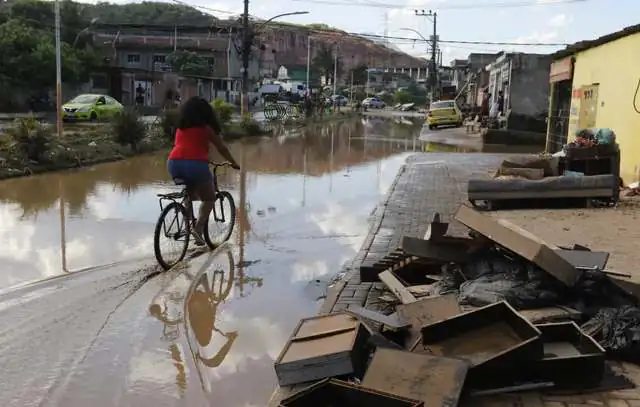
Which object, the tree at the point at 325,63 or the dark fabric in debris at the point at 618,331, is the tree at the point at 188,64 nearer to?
the tree at the point at 325,63

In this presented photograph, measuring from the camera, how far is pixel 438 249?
607 cm

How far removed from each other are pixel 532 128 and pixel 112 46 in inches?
1748

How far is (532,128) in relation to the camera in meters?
32.8

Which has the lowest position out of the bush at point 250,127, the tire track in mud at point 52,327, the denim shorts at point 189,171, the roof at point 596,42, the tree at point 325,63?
the tire track in mud at point 52,327

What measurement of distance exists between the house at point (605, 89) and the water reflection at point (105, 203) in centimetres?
536

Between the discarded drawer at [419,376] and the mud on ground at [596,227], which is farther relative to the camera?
the mud on ground at [596,227]

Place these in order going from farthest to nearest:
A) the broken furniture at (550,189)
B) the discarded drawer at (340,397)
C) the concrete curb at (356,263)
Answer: the broken furniture at (550,189) → the concrete curb at (356,263) → the discarded drawer at (340,397)

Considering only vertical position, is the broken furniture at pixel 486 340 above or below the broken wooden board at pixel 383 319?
above

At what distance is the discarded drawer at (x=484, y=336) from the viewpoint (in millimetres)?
4051

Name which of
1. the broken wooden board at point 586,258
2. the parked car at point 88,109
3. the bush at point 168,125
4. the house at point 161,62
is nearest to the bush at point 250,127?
the parked car at point 88,109

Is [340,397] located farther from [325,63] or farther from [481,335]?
[325,63]

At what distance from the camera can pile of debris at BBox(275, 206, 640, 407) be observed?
391 centimetres

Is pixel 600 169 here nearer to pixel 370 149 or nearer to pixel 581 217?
pixel 581 217

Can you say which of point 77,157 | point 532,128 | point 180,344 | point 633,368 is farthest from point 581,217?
point 532,128
